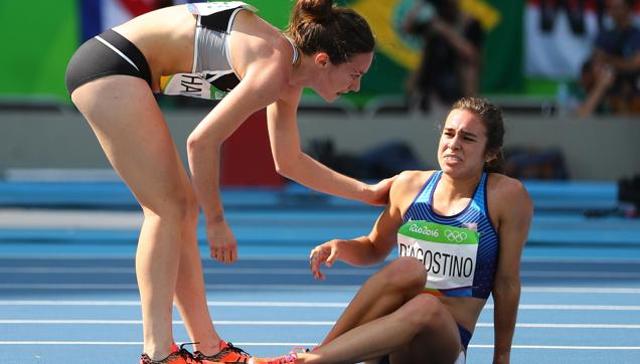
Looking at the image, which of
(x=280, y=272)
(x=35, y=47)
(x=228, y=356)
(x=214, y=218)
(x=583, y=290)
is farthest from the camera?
(x=35, y=47)

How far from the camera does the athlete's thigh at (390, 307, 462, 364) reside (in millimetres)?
4465

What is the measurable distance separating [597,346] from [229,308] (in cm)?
200

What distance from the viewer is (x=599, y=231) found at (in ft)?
33.6

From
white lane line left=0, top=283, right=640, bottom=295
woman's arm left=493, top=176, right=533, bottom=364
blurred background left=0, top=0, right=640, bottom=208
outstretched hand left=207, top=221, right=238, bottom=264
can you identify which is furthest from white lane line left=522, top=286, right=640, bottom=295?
blurred background left=0, top=0, right=640, bottom=208

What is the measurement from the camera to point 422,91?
1335cm

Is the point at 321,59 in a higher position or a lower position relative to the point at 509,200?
higher

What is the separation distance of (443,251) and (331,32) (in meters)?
0.89

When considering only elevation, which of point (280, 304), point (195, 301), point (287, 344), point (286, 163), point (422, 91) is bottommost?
point (422, 91)

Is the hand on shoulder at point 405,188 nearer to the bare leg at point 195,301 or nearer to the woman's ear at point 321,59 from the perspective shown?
the woman's ear at point 321,59

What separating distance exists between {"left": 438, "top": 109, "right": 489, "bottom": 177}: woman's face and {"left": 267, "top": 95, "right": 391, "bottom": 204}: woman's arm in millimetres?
349

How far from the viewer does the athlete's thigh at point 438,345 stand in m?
4.46

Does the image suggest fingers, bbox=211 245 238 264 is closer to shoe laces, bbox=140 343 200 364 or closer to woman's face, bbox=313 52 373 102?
shoe laces, bbox=140 343 200 364

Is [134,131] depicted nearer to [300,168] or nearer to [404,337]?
[300,168]

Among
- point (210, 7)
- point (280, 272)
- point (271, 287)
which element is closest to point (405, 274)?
point (210, 7)
